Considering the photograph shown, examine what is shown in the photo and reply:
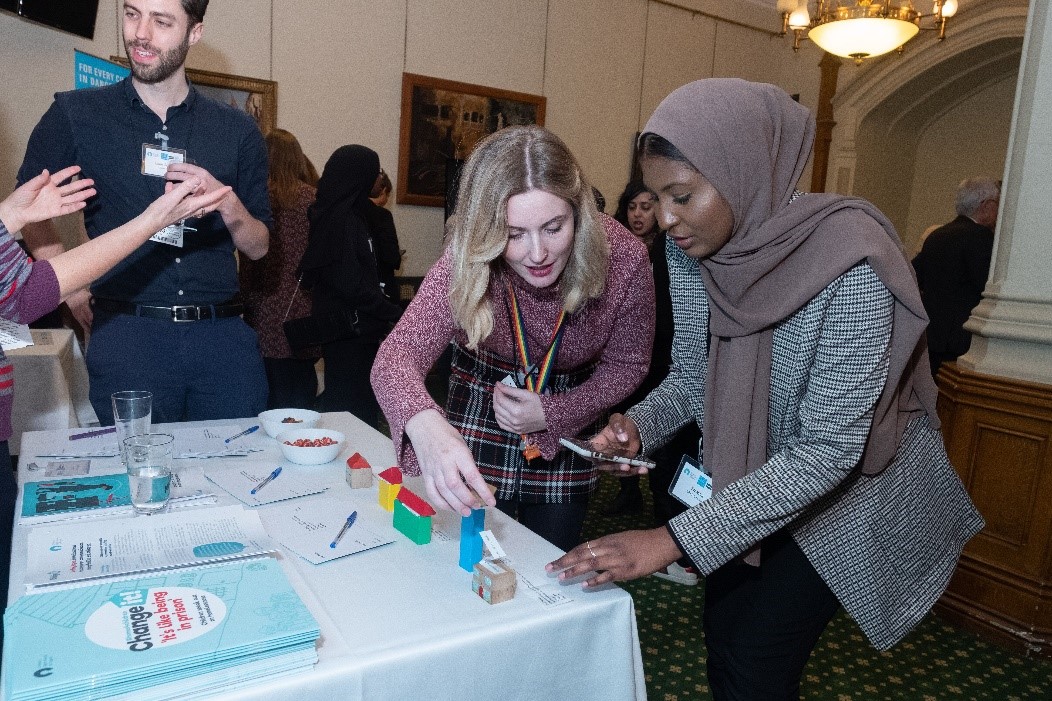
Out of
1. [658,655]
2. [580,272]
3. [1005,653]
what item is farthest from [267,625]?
[1005,653]

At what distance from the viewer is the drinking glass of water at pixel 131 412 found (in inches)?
52.7

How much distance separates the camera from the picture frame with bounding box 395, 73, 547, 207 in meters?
5.50

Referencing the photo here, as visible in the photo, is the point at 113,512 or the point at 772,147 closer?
the point at 772,147

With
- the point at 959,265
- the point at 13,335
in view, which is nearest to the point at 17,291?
the point at 13,335

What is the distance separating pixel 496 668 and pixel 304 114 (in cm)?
485

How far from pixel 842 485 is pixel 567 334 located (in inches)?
24.3

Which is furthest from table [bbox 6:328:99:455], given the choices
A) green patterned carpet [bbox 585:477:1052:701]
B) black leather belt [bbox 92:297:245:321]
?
green patterned carpet [bbox 585:477:1052:701]

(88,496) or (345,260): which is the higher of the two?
(345,260)

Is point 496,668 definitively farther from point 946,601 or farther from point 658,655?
point 946,601

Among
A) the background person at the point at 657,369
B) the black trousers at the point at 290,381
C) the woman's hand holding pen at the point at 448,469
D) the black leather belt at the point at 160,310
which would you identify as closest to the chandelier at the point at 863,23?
the background person at the point at 657,369

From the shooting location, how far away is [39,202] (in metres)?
1.63

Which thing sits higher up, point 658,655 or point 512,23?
point 512,23

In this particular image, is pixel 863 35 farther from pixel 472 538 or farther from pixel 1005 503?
pixel 472 538

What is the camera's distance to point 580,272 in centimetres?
147
